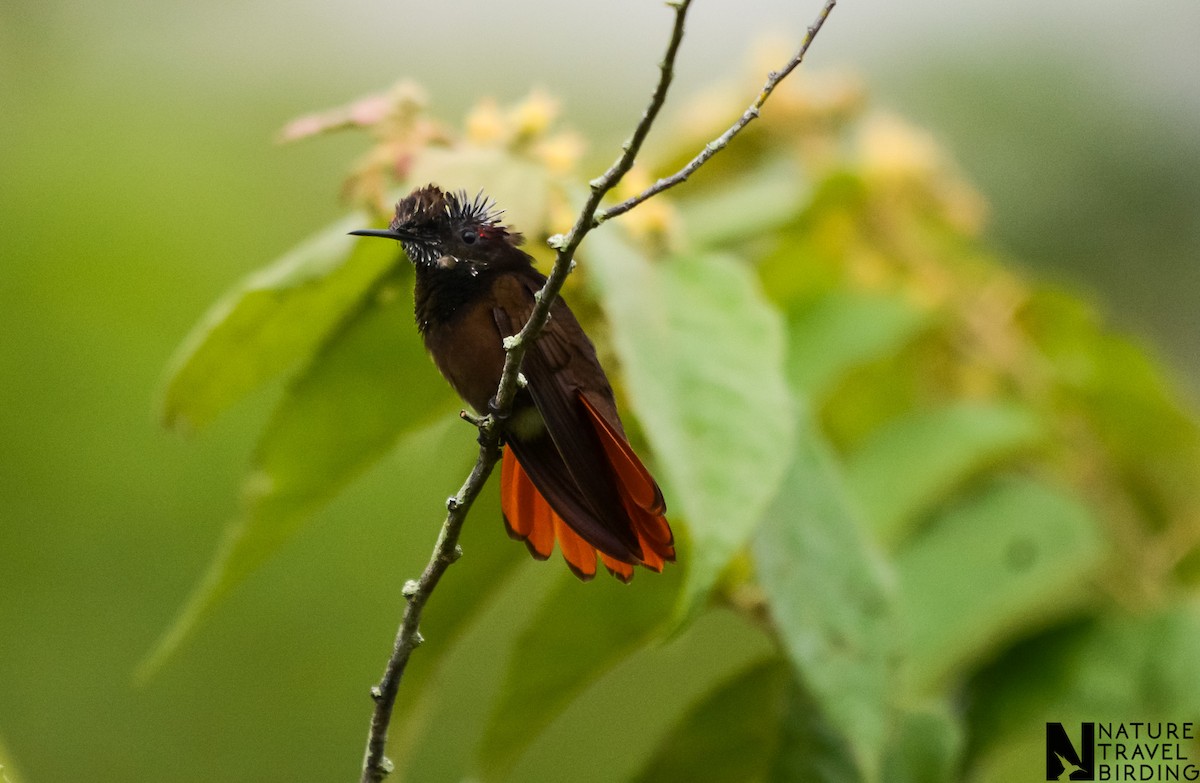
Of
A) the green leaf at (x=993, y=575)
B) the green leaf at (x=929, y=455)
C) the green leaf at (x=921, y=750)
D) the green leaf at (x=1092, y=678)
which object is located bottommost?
the green leaf at (x=921, y=750)

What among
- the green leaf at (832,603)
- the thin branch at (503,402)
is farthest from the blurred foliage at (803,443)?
the thin branch at (503,402)

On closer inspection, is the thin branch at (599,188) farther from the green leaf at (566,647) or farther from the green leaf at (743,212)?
the green leaf at (743,212)

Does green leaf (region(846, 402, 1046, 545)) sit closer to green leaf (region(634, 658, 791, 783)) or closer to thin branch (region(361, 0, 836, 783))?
green leaf (region(634, 658, 791, 783))

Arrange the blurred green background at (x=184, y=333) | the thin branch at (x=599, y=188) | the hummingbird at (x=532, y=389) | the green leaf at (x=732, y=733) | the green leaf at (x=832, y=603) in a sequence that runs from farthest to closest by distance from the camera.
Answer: the blurred green background at (x=184, y=333), the green leaf at (x=732, y=733), the green leaf at (x=832, y=603), the hummingbird at (x=532, y=389), the thin branch at (x=599, y=188)

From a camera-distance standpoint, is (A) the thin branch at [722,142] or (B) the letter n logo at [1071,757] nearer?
(A) the thin branch at [722,142]

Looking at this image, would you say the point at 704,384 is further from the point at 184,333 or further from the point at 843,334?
the point at 184,333

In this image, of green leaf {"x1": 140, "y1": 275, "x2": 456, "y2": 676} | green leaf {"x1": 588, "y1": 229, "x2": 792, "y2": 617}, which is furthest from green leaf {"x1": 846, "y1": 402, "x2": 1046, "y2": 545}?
green leaf {"x1": 140, "y1": 275, "x2": 456, "y2": 676}
